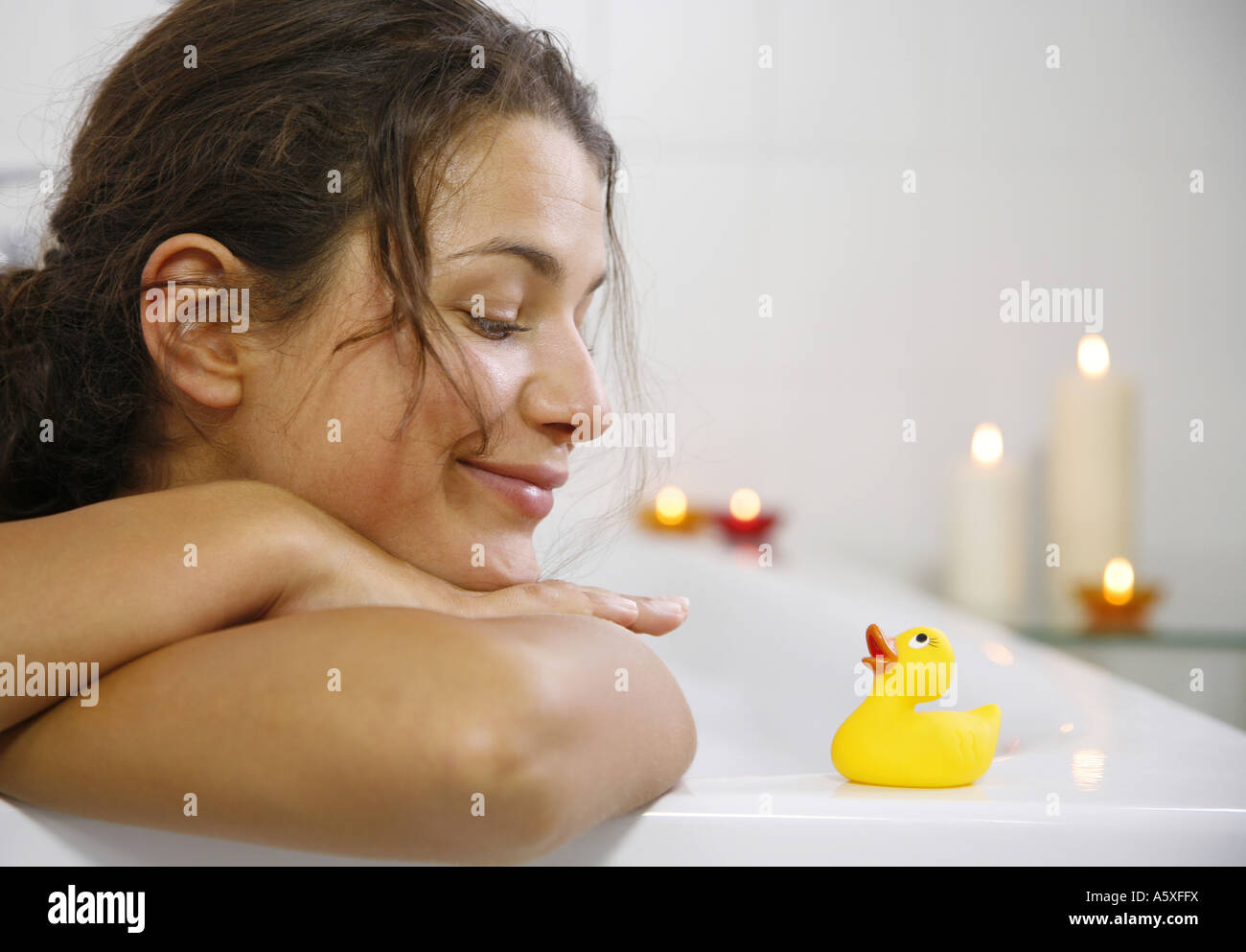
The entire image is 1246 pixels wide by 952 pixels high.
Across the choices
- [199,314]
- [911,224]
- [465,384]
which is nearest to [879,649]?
[465,384]

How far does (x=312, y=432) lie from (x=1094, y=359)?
1238mm

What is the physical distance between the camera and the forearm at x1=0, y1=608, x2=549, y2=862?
399 mm

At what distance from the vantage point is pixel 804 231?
5.75 feet

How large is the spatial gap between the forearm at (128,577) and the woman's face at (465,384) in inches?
4.3

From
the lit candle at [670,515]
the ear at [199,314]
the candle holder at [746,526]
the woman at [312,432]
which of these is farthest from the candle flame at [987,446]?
the ear at [199,314]

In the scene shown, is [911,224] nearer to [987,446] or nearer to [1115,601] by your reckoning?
[987,446]

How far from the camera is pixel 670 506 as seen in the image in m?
1.77

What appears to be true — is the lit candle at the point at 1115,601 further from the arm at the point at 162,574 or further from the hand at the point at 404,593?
the arm at the point at 162,574

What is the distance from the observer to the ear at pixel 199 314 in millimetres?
636

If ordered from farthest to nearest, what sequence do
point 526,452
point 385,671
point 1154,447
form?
point 1154,447 < point 526,452 < point 385,671

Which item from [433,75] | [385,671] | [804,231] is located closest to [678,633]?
[804,231]

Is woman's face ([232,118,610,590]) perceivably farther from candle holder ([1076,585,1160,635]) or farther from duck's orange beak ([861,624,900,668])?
candle holder ([1076,585,1160,635])
